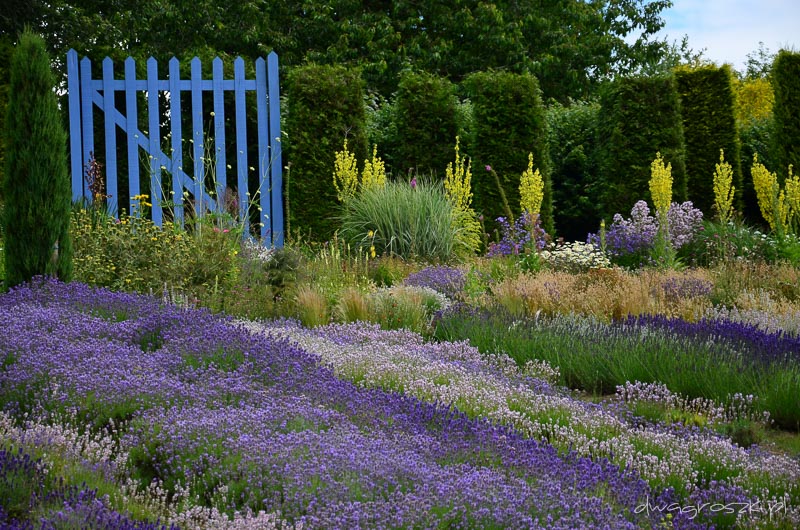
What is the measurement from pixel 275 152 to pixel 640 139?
193 inches

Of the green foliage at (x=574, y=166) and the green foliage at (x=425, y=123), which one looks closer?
the green foliage at (x=425, y=123)

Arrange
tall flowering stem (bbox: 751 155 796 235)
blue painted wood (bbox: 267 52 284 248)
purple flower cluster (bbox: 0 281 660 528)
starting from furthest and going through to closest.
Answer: blue painted wood (bbox: 267 52 284 248) < tall flowering stem (bbox: 751 155 796 235) < purple flower cluster (bbox: 0 281 660 528)

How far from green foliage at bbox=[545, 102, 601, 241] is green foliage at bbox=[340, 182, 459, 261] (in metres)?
3.29

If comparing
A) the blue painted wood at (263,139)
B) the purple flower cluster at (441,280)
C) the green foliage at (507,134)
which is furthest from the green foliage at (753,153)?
the blue painted wood at (263,139)

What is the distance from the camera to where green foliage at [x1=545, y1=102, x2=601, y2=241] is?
12.0m

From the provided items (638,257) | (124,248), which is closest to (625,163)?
(638,257)

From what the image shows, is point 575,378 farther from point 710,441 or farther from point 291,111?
point 291,111

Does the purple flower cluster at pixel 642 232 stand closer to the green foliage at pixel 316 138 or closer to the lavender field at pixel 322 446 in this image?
the green foliage at pixel 316 138

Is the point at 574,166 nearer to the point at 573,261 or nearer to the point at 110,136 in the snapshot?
the point at 573,261

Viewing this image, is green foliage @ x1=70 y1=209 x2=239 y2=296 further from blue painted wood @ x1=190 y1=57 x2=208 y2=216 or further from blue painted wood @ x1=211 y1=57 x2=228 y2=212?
blue painted wood @ x1=190 y1=57 x2=208 y2=216

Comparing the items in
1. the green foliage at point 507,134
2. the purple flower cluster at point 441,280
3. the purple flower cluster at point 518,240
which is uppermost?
the green foliage at point 507,134

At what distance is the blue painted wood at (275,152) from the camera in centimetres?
1037

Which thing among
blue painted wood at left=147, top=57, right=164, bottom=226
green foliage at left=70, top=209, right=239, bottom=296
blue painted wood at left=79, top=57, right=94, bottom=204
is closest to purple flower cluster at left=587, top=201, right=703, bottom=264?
green foliage at left=70, top=209, right=239, bottom=296

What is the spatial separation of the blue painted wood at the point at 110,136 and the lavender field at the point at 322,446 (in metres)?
5.84
